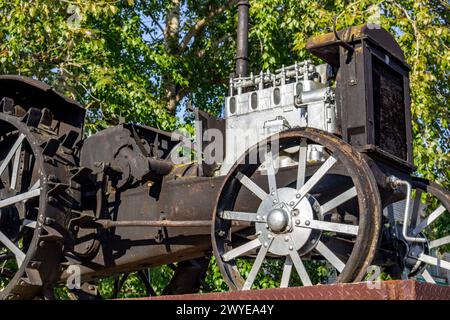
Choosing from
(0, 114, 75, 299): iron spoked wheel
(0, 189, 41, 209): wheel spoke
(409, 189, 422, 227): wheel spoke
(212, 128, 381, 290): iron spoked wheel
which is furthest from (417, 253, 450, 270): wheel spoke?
(0, 189, 41, 209): wheel spoke

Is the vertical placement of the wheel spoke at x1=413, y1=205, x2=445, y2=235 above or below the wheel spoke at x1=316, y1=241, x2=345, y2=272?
above

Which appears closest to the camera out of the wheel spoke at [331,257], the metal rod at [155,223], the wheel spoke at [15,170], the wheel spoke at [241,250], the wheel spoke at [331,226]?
the wheel spoke at [331,226]

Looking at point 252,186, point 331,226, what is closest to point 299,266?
point 331,226

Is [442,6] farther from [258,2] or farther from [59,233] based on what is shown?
[59,233]

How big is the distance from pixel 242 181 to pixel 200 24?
9.99 meters

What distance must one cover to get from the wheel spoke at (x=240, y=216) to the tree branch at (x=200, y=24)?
976cm

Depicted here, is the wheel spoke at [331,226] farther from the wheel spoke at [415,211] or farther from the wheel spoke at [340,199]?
the wheel spoke at [415,211]

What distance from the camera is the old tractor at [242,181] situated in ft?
15.7

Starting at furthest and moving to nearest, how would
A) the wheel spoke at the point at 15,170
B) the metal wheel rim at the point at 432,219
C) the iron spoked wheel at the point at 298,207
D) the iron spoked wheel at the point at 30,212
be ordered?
the wheel spoke at the point at 15,170, the iron spoked wheel at the point at 30,212, the metal wheel rim at the point at 432,219, the iron spoked wheel at the point at 298,207

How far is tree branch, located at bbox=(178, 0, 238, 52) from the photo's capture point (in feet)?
47.5

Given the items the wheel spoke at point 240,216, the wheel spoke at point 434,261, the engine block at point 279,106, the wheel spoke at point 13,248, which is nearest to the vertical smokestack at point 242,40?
the engine block at point 279,106

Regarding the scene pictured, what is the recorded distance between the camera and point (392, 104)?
17.5 ft

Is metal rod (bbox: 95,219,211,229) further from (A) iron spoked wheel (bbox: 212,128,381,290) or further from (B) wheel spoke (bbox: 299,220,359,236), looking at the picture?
(B) wheel spoke (bbox: 299,220,359,236)

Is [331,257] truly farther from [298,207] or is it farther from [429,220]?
[429,220]
